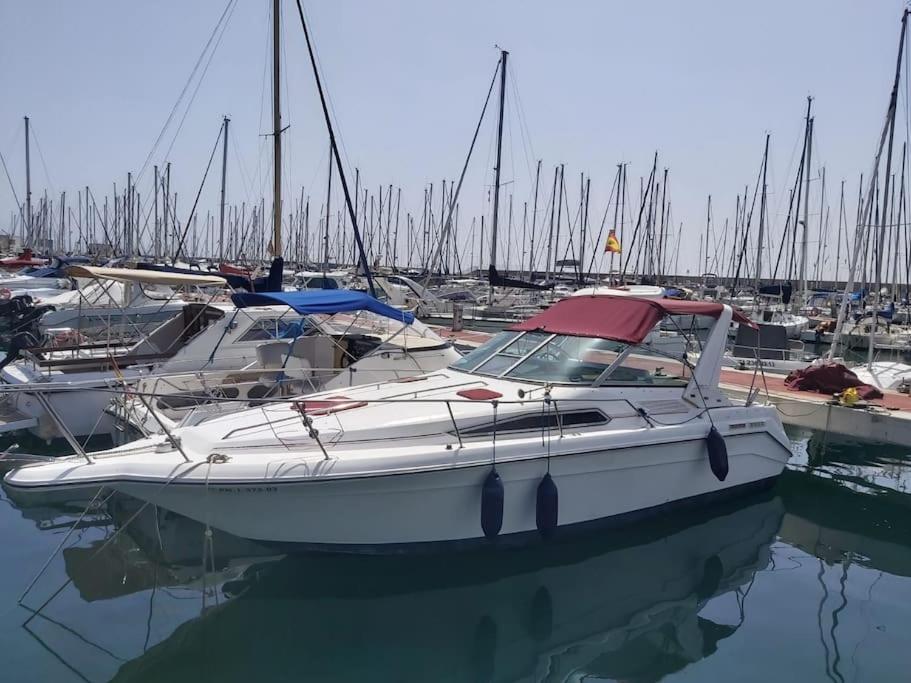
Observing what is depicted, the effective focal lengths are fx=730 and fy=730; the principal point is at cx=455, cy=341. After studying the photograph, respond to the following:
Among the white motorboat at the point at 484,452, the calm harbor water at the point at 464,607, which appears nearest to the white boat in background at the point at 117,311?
the calm harbor water at the point at 464,607

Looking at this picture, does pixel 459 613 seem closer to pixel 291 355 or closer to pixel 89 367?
pixel 291 355

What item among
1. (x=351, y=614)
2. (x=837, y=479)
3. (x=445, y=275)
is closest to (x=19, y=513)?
(x=351, y=614)

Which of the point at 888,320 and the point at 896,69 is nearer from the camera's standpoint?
the point at 896,69

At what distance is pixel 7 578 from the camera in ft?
22.1

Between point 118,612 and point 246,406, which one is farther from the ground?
point 246,406

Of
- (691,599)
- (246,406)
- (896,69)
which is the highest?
(896,69)

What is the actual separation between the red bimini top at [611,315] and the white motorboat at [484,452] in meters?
0.03

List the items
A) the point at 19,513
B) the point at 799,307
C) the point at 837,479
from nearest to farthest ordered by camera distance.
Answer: the point at 19,513 < the point at 837,479 < the point at 799,307

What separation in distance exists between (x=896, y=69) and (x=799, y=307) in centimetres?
1917

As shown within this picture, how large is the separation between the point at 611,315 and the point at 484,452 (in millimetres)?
2764

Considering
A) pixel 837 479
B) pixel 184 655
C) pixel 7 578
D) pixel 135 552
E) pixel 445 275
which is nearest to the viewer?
pixel 184 655

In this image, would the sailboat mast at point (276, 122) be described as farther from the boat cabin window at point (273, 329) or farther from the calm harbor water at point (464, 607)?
the calm harbor water at point (464, 607)

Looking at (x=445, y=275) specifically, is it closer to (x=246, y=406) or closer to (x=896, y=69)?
(x=896, y=69)

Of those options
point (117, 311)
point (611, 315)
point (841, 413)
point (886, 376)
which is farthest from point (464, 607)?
point (117, 311)
